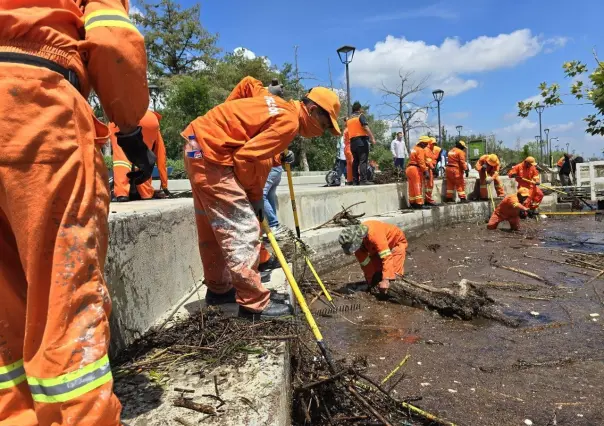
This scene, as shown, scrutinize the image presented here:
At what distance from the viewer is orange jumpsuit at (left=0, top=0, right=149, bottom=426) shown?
47.3 inches

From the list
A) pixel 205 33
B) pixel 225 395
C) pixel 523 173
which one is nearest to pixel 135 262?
pixel 225 395

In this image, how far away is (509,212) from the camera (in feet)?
37.3

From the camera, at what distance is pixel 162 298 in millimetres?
3357

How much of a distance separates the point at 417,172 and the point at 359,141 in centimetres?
162

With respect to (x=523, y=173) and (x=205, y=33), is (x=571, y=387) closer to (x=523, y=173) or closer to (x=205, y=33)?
(x=523, y=173)

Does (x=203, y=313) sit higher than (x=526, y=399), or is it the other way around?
(x=203, y=313)

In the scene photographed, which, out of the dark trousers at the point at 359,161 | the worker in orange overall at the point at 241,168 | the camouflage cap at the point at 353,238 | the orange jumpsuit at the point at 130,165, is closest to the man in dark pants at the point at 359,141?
the dark trousers at the point at 359,161

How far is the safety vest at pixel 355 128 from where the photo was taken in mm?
10867

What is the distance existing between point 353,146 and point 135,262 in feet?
29.1

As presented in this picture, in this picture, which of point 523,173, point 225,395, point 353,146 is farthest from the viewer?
point 523,173

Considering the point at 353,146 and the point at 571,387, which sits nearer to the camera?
the point at 571,387

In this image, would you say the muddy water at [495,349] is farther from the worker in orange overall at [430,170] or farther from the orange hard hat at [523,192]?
the orange hard hat at [523,192]

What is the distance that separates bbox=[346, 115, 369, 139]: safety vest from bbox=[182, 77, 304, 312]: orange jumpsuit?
312 inches

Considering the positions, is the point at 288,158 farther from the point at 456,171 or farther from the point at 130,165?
the point at 456,171
